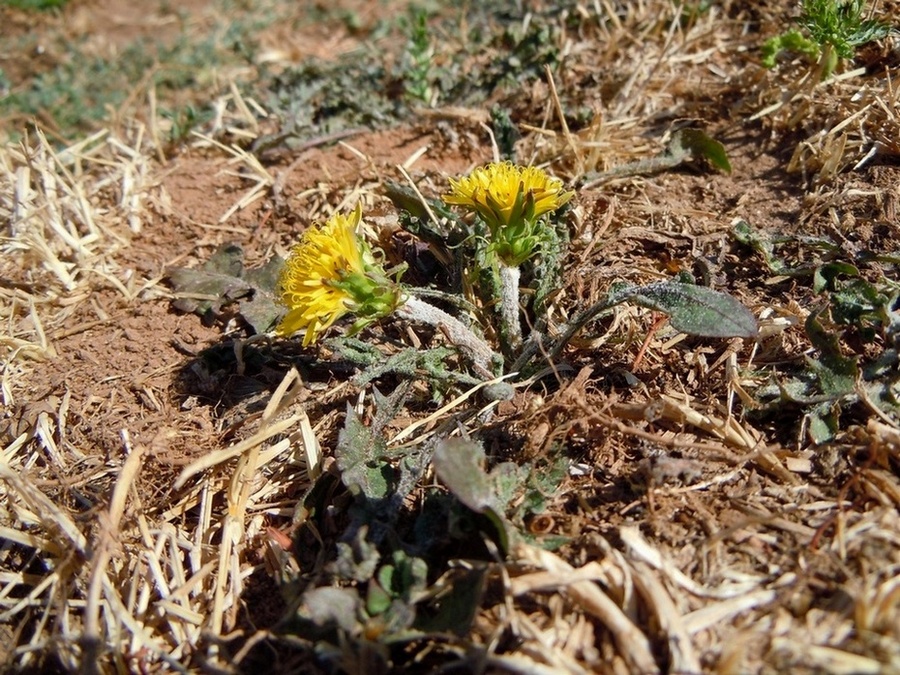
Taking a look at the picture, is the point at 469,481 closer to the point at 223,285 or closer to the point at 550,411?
the point at 550,411

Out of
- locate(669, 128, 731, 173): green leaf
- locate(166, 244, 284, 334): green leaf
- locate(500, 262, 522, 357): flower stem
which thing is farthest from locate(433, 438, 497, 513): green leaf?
locate(669, 128, 731, 173): green leaf

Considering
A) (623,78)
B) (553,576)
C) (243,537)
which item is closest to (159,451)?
(243,537)

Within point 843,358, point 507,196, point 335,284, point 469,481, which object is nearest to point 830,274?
point 843,358

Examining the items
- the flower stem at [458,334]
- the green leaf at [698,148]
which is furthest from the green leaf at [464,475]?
the green leaf at [698,148]

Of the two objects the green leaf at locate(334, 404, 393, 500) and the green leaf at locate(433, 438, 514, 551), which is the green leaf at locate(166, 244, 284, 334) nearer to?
the green leaf at locate(334, 404, 393, 500)

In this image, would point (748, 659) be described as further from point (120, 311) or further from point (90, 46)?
point (90, 46)

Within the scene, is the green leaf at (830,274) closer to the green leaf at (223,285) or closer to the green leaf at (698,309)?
the green leaf at (698,309)
